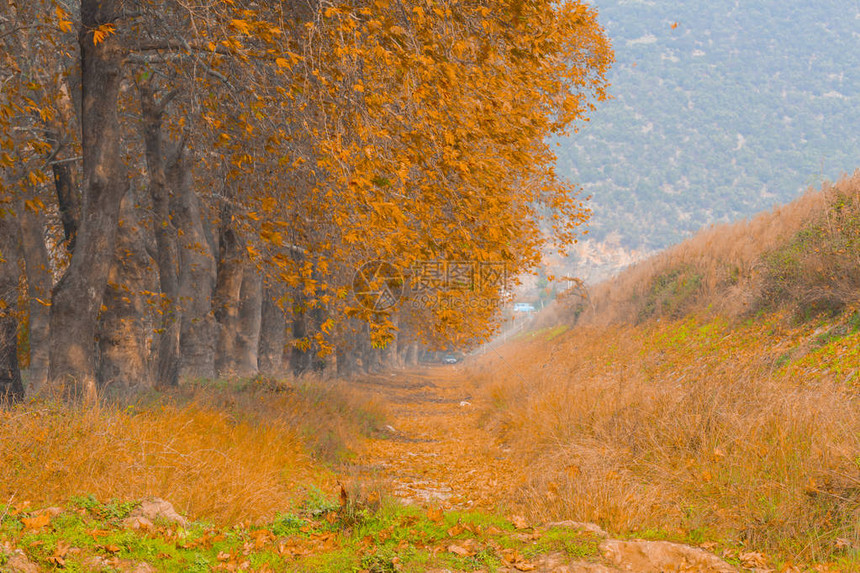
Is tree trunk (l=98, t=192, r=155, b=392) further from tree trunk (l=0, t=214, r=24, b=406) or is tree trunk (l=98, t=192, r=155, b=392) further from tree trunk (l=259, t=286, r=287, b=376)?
tree trunk (l=259, t=286, r=287, b=376)

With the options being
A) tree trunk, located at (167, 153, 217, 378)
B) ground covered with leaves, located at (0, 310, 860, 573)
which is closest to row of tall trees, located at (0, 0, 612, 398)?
tree trunk, located at (167, 153, 217, 378)

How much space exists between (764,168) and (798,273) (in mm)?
139187

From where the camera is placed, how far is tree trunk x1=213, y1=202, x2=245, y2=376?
48.7 feet

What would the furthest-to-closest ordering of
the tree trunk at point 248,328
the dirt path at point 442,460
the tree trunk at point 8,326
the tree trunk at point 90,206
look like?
the tree trunk at point 248,328 < the tree trunk at point 8,326 < the dirt path at point 442,460 < the tree trunk at point 90,206

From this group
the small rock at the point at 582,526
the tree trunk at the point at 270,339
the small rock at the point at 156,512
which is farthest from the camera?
the tree trunk at the point at 270,339

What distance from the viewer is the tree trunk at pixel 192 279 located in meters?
13.4

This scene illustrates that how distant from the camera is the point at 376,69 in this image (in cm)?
729

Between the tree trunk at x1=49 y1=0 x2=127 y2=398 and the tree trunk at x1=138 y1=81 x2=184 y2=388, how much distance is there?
2.76m

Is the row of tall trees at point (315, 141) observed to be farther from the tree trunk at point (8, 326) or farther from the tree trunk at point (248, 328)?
the tree trunk at point (248, 328)

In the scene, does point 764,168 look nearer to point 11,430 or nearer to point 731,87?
point 731,87

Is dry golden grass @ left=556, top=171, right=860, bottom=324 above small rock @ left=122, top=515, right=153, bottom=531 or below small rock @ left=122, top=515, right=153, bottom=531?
above

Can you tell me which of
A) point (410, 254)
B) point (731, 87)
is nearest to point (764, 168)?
point (731, 87)

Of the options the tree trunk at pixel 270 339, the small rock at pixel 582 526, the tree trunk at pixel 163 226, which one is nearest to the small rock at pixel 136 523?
the small rock at pixel 582 526

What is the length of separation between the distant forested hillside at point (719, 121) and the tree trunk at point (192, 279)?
385ft
